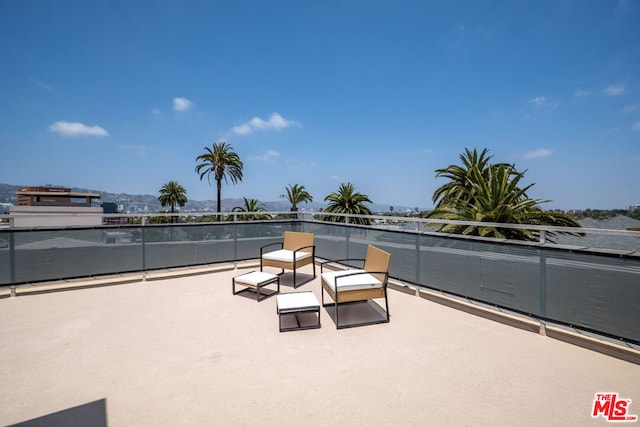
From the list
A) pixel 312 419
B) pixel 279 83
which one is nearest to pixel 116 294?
pixel 312 419


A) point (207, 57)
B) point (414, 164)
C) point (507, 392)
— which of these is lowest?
point (507, 392)

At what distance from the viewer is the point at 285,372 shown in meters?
2.63

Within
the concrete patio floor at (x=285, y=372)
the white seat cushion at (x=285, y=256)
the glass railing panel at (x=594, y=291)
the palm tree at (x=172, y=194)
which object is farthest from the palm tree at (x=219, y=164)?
the glass railing panel at (x=594, y=291)

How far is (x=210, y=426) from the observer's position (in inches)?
77.3

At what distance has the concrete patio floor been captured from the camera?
209cm

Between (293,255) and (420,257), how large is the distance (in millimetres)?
2246

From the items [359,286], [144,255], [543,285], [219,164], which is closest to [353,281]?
[359,286]

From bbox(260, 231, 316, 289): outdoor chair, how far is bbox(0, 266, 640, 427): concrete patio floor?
1.40m

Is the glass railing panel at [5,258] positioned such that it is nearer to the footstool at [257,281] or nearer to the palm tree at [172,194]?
the footstool at [257,281]

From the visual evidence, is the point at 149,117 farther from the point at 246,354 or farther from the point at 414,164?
the point at 246,354

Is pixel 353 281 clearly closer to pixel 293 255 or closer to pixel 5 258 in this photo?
pixel 293 255

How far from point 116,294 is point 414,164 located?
45.9 meters

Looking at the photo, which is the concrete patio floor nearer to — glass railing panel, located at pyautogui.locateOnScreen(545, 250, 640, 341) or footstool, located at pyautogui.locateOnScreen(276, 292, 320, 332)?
footstool, located at pyautogui.locateOnScreen(276, 292, 320, 332)
